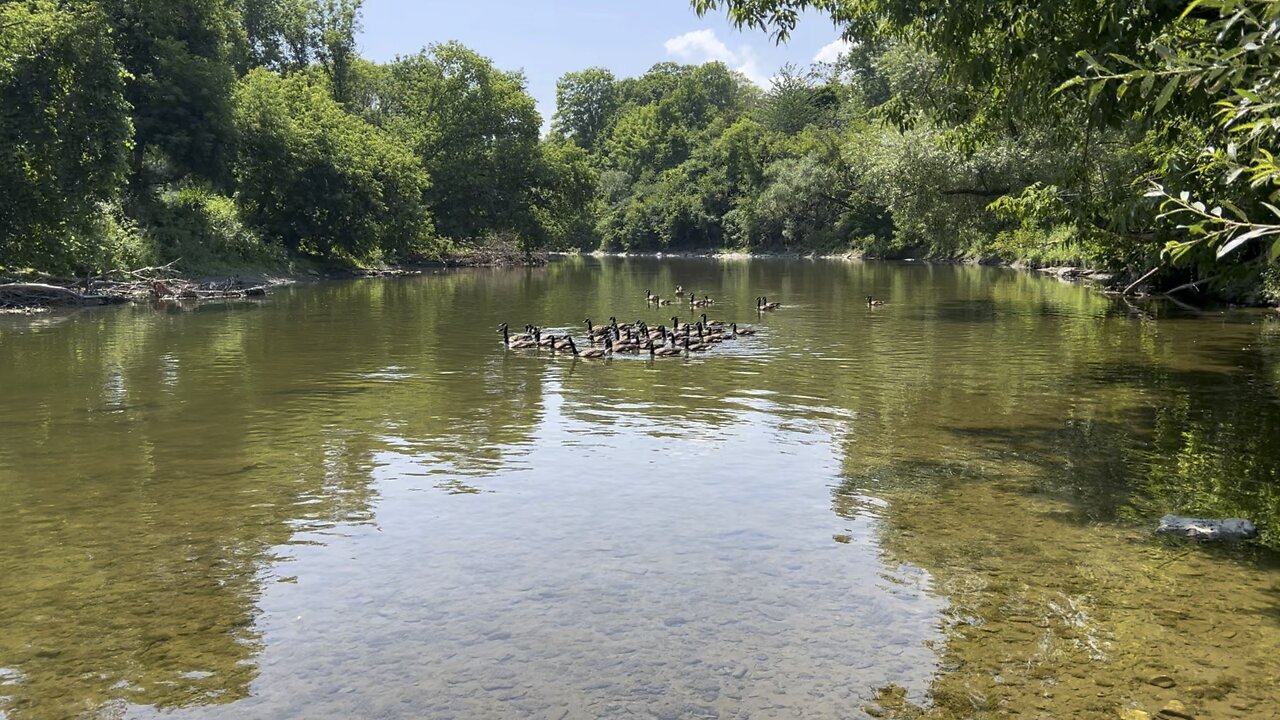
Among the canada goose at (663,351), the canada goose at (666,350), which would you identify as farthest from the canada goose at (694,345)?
the canada goose at (663,351)

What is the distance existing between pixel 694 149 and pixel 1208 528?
119 m

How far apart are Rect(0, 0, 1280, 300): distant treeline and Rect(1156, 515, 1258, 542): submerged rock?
2773 millimetres

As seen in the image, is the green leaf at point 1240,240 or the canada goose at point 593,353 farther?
the canada goose at point 593,353

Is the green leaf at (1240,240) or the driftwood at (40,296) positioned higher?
the green leaf at (1240,240)

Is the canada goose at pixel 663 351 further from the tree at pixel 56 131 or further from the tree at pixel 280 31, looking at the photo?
the tree at pixel 280 31

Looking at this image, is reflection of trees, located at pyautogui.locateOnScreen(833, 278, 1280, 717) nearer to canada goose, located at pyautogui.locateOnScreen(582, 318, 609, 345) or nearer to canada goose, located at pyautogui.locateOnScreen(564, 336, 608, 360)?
canada goose, located at pyautogui.locateOnScreen(564, 336, 608, 360)

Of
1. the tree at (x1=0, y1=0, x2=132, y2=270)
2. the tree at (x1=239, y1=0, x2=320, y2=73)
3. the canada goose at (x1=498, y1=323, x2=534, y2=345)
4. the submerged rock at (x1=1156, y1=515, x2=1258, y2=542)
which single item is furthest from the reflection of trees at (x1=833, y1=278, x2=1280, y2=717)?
the tree at (x1=239, y1=0, x2=320, y2=73)

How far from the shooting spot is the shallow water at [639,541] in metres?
7.17

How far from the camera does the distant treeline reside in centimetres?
1110

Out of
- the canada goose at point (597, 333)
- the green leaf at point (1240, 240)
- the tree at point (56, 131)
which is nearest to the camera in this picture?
the green leaf at point (1240, 240)

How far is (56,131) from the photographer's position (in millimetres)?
39312

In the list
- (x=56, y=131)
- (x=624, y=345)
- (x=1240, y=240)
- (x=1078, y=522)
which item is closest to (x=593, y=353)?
(x=624, y=345)

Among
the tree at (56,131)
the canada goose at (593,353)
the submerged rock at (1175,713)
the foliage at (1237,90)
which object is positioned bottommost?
the submerged rock at (1175,713)

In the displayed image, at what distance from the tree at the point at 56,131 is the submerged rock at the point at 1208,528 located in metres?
39.7
